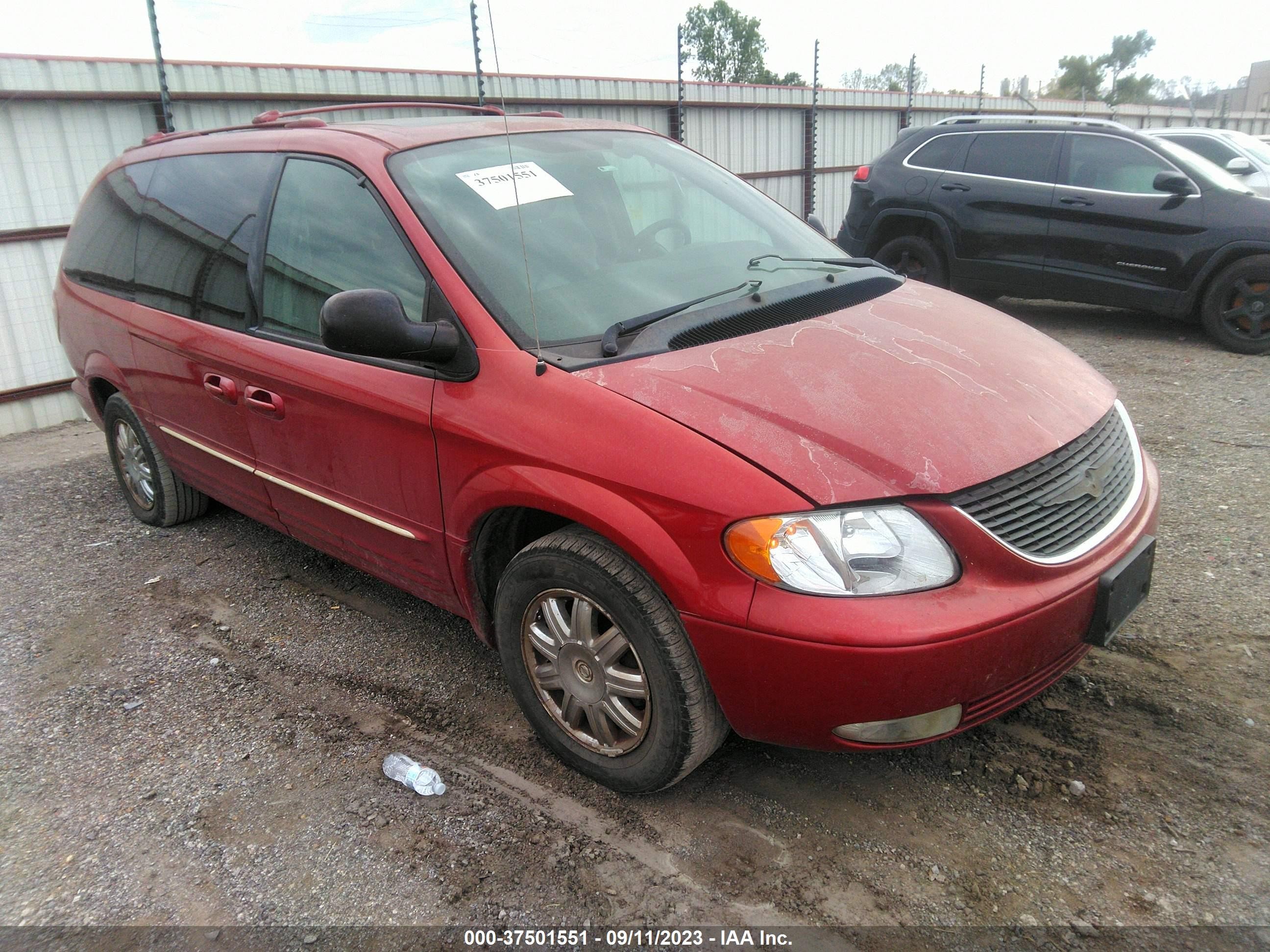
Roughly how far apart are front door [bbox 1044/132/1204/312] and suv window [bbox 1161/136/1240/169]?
7.51 feet

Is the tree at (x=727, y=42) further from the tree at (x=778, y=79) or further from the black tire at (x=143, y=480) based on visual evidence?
the black tire at (x=143, y=480)

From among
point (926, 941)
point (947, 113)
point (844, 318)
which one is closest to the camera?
point (926, 941)

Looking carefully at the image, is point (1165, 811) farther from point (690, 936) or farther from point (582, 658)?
point (582, 658)

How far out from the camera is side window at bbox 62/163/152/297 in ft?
13.6

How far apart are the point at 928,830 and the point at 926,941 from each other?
1.24 ft

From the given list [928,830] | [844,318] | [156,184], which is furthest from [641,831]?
[156,184]

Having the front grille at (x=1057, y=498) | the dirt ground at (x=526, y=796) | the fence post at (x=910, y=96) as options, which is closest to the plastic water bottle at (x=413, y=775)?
the dirt ground at (x=526, y=796)

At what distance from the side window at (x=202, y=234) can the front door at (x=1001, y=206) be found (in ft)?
22.0

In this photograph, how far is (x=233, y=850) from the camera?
2488 mm

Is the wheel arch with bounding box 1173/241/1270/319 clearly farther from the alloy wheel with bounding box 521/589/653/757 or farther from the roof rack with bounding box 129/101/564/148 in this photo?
the alloy wheel with bounding box 521/589/653/757

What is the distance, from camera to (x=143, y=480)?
4688mm

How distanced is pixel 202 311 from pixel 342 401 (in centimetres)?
101

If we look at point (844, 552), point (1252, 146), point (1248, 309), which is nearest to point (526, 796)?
point (844, 552)

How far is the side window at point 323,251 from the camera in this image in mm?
2877
